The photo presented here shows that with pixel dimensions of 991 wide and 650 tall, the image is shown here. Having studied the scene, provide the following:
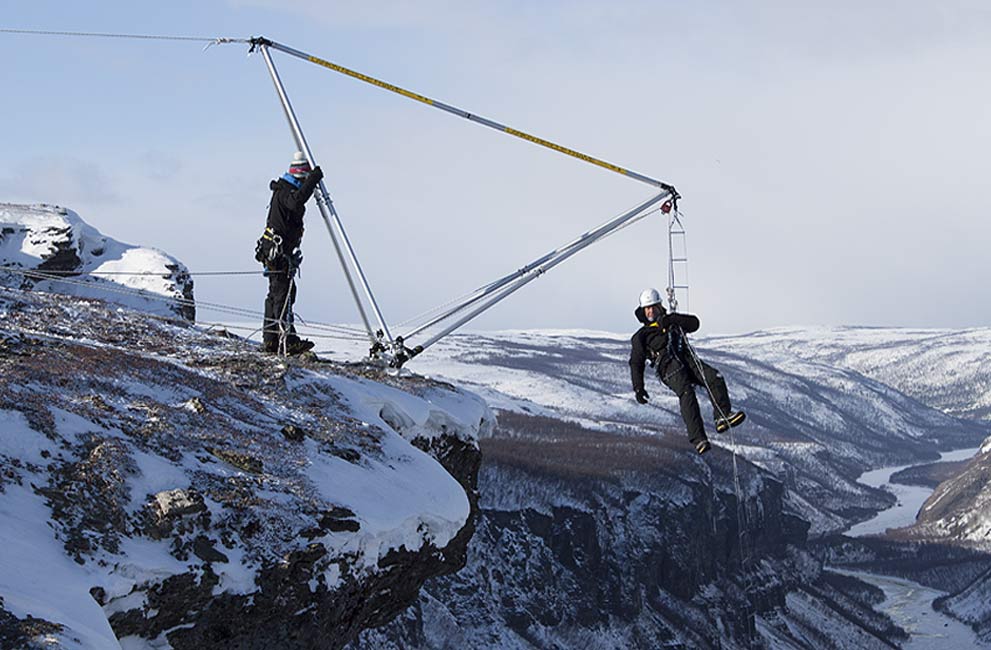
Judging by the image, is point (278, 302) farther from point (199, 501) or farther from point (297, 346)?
point (199, 501)

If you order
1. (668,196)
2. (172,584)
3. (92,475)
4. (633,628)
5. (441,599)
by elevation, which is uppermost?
(668,196)

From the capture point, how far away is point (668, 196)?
100ft

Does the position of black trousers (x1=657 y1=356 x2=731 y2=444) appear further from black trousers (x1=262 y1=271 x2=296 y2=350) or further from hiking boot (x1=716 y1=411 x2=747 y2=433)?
black trousers (x1=262 y1=271 x2=296 y2=350)

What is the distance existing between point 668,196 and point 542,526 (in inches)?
6638

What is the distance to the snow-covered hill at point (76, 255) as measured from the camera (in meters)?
49.3

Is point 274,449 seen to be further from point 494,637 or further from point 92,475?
point 494,637

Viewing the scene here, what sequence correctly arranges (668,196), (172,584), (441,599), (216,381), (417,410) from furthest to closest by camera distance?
(441,599), (668,196), (417,410), (216,381), (172,584)

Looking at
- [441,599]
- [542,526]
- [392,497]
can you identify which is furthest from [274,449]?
[542,526]

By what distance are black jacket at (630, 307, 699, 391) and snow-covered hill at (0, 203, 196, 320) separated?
2658cm

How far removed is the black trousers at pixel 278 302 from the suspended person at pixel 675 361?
851 cm

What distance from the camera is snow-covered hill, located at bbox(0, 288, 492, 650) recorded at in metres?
14.5

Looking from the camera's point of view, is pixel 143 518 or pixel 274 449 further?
pixel 274 449

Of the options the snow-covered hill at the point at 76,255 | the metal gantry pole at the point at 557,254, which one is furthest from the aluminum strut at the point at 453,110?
the snow-covered hill at the point at 76,255

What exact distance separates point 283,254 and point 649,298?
29.6ft
